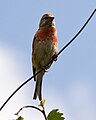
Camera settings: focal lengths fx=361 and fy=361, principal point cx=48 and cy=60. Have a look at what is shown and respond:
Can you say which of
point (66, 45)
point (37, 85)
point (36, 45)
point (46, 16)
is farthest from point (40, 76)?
point (66, 45)

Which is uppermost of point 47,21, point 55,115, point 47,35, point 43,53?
point 47,21

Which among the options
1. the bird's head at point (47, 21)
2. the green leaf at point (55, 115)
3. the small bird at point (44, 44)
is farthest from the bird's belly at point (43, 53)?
the green leaf at point (55, 115)

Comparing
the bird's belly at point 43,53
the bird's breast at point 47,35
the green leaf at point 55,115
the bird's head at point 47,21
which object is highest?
the bird's head at point 47,21

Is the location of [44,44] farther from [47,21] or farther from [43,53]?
[47,21]

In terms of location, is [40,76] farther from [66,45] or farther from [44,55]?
[66,45]

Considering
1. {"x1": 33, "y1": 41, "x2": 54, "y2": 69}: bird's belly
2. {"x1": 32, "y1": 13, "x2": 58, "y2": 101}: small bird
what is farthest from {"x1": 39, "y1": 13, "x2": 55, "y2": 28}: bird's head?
{"x1": 33, "y1": 41, "x2": 54, "y2": 69}: bird's belly

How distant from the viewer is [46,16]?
7750 mm

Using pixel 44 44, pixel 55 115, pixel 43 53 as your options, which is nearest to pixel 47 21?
pixel 44 44

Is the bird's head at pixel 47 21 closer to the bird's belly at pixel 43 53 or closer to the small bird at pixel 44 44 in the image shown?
the small bird at pixel 44 44

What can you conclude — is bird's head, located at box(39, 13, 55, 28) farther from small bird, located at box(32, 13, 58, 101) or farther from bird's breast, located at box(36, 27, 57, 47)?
bird's breast, located at box(36, 27, 57, 47)

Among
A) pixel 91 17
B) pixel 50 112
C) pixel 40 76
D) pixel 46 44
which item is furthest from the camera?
pixel 40 76

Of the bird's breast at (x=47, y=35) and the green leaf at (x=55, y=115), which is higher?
the bird's breast at (x=47, y=35)

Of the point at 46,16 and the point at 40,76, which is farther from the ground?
the point at 46,16

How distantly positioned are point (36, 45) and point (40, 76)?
75 centimetres
